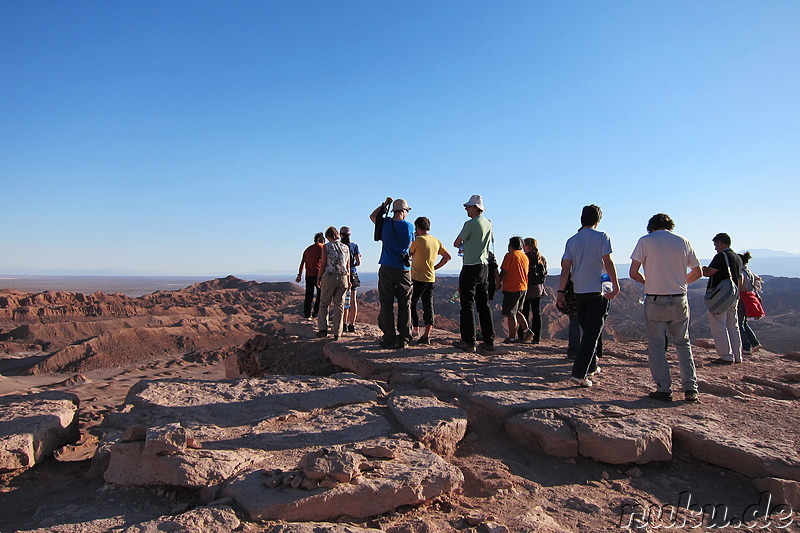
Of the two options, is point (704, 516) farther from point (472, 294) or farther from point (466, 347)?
point (466, 347)

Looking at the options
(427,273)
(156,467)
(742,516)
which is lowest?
(742,516)

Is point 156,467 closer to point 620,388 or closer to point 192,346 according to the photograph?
point 620,388

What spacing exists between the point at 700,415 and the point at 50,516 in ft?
14.8

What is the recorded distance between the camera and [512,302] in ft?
21.5

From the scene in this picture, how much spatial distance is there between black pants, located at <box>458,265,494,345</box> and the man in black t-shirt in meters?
2.66

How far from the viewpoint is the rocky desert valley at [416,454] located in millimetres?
2461

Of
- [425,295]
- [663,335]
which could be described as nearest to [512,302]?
[425,295]

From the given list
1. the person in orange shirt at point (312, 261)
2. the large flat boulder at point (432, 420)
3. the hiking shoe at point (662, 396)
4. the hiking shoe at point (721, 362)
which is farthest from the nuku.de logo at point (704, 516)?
the person in orange shirt at point (312, 261)

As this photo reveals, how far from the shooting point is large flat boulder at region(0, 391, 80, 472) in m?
3.31

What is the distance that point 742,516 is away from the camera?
2.76 metres

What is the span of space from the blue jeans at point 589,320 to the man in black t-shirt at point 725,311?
2173 millimetres

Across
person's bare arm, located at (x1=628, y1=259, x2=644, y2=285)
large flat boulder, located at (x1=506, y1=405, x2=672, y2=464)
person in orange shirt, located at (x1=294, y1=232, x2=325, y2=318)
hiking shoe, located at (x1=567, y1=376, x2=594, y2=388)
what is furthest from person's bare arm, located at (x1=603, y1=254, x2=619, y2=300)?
person in orange shirt, located at (x1=294, y1=232, x2=325, y2=318)

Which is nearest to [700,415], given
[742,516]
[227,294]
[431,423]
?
[742,516]

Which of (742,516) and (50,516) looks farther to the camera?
(742,516)
